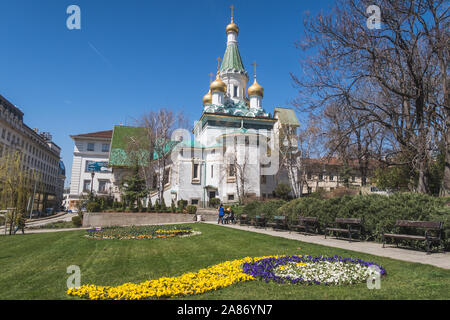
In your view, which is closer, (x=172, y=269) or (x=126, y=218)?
(x=172, y=269)

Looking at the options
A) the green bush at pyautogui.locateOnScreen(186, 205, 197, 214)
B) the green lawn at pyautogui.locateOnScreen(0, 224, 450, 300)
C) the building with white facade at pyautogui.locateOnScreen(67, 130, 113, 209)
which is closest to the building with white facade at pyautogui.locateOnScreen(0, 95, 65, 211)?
the building with white facade at pyautogui.locateOnScreen(67, 130, 113, 209)

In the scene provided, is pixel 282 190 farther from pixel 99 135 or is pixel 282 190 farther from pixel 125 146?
pixel 99 135

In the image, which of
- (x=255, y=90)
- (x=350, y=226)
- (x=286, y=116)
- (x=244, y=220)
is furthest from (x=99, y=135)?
(x=350, y=226)

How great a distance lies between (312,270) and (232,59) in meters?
48.1

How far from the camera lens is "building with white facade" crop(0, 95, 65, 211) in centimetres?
4641

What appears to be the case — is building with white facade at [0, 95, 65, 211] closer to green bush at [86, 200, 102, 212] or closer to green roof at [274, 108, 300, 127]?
green bush at [86, 200, 102, 212]

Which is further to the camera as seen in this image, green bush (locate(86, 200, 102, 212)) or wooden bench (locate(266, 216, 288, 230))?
green bush (locate(86, 200, 102, 212))

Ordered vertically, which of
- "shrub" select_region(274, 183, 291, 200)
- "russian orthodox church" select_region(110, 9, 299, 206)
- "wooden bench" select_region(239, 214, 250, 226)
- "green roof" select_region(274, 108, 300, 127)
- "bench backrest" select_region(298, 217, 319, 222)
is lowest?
"wooden bench" select_region(239, 214, 250, 226)

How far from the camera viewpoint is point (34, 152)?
6056 cm

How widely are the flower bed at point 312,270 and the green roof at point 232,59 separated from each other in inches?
1812

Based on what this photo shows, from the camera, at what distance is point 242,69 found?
51.0 m

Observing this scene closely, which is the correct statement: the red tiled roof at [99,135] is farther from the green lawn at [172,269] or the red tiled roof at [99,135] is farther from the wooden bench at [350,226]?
the wooden bench at [350,226]

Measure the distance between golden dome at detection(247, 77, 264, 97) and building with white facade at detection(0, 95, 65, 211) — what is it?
1253 inches

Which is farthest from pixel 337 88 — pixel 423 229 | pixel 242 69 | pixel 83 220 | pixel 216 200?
pixel 242 69
